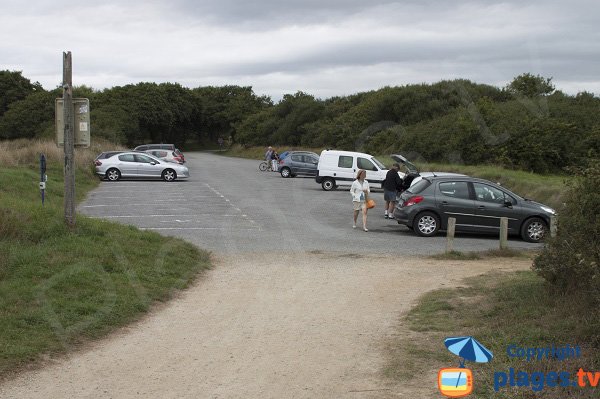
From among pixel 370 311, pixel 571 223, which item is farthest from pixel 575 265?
pixel 370 311

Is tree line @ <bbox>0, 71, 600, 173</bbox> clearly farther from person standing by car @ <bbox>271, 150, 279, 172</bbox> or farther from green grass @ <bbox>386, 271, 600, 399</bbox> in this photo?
person standing by car @ <bbox>271, 150, 279, 172</bbox>

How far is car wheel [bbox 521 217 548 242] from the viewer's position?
18.2 m

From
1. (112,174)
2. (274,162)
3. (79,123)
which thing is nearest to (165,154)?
(274,162)

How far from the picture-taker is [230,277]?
492 inches

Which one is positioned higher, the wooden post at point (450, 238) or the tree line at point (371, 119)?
the tree line at point (371, 119)

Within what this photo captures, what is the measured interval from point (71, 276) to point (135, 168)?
25442 millimetres

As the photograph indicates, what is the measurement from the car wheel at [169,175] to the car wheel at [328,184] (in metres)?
7.88

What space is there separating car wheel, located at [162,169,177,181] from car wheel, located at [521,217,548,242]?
21.1 meters

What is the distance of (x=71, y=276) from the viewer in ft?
34.6

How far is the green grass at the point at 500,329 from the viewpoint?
649 centimetres

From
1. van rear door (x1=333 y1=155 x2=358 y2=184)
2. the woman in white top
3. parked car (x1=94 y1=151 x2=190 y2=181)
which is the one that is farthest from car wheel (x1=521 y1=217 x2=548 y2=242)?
parked car (x1=94 y1=151 x2=190 y2=181)

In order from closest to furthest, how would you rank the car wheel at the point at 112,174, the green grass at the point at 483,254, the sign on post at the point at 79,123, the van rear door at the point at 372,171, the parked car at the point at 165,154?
1. the sign on post at the point at 79,123
2. the green grass at the point at 483,254
3. the van rear door at the point at 372,171
4. the car wheel at the point at 112,174
5. the parked car at the point at 165,154

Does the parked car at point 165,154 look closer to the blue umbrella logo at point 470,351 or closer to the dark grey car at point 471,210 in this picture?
the dark grey car at point 471,210

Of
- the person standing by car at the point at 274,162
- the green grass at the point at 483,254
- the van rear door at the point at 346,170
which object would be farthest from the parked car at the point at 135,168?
the green grass at the point at 483,254
